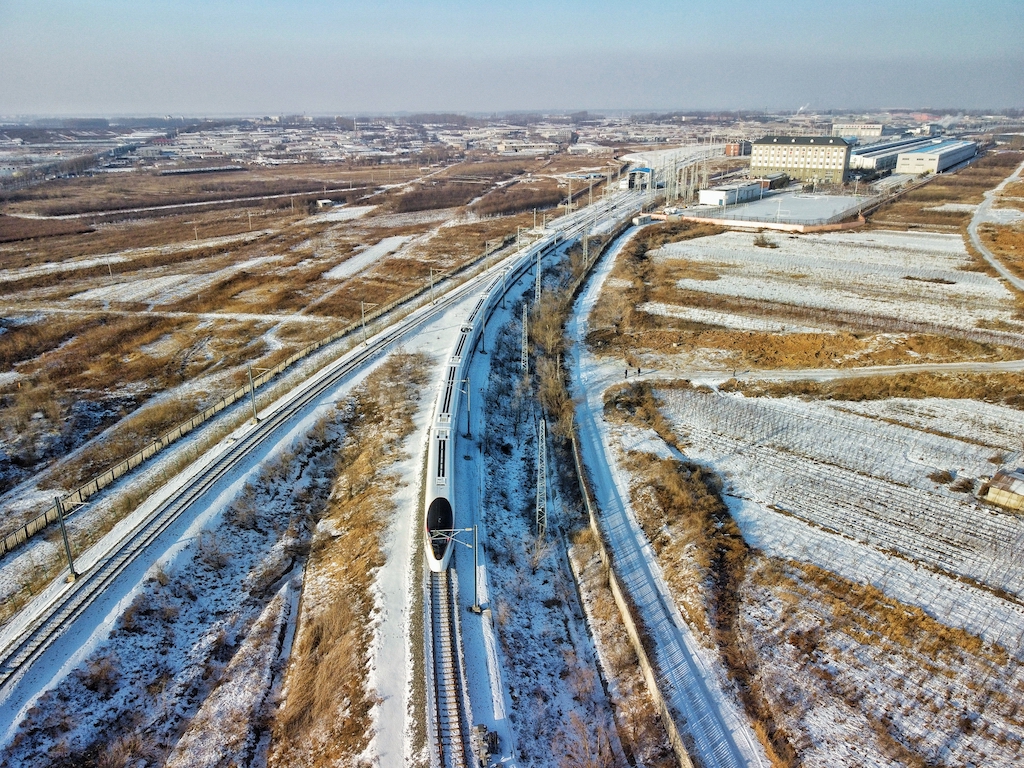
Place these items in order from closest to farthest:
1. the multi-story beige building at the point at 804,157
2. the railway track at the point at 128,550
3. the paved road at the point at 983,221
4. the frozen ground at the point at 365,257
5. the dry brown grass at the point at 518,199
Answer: the railway track at the point at 128,550
the paved road at the point at 983,221
the frozen ground at the point at 365,257
the dry brown grass at the point at 518,199
the multi-story beige building at the point at 804,157

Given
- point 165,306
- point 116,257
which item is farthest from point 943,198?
point 116,257

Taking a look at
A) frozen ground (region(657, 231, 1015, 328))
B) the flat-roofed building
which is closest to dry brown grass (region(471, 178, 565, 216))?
frozen ground (region(657, 231, 1015, 328))

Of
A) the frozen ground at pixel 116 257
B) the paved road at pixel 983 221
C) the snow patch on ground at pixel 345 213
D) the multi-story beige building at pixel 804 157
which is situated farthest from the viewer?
the multi-story beige building at pixel 804 157

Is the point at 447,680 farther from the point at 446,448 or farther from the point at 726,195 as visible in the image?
the point at 726,195

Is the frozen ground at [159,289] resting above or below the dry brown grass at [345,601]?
above

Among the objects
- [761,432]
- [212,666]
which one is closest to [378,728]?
[212,666]

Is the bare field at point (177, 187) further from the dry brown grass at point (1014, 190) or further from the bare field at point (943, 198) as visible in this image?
the dry brown grass at point (1014, 190)

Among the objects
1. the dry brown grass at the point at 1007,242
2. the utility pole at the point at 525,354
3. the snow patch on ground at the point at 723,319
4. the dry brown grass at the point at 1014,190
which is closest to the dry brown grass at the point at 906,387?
the snow patch on ground at the point at 723,319
